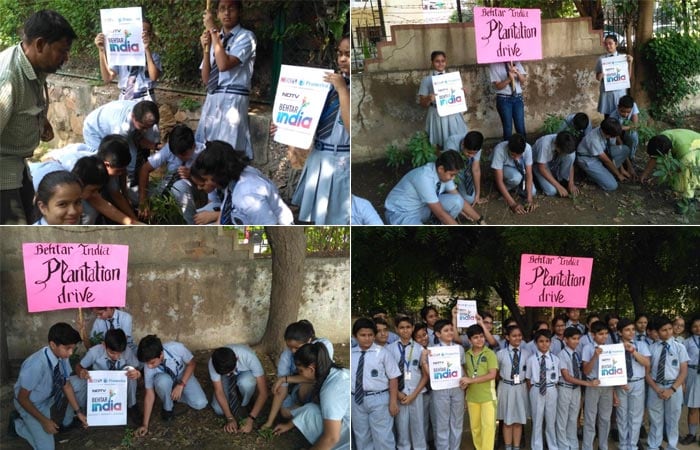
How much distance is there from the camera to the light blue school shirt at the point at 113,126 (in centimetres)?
435

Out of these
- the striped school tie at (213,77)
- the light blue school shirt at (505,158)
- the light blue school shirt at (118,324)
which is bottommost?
the light blue school shirt at (118,324)

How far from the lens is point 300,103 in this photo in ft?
13.3

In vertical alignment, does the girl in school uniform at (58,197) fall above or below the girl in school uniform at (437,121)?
below

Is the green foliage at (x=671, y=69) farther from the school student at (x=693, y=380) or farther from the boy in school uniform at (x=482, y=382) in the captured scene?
the boy in school uniform at (x=482, y=382)

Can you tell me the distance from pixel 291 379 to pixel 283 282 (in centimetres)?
100

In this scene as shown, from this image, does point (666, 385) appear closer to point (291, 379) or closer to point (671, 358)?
point (671, 358)

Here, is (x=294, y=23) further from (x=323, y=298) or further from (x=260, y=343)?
(x=260, y=343)

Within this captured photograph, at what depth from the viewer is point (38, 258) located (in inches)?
160

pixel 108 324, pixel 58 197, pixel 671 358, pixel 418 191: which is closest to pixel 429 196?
pixel 418 191

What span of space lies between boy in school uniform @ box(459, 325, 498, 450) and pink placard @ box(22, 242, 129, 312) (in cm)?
243

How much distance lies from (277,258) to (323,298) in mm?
607

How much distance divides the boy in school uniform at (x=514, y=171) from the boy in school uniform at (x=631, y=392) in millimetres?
1226

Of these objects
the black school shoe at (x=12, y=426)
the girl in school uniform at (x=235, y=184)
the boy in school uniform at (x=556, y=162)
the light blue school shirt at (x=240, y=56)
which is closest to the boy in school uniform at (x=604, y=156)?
the boy in school uniform at (x=556, y=162)

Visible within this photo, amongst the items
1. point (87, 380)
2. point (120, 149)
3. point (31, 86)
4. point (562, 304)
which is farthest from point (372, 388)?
point (31, 86)
